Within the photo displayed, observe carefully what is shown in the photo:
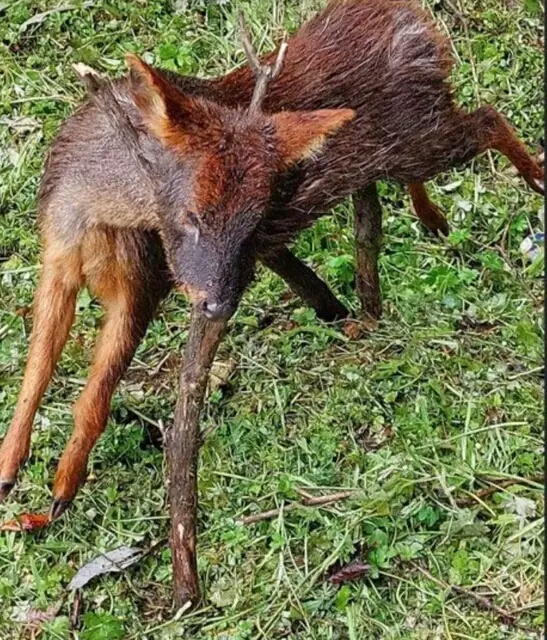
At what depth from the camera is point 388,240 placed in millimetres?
5500

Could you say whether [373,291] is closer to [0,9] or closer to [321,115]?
[321,115]

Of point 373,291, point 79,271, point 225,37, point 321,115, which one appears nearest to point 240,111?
point 321,115

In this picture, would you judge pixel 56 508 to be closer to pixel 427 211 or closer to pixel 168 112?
pixel 168 112

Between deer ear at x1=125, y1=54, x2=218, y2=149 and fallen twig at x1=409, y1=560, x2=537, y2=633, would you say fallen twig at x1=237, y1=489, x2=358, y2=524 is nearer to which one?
fallen twig at x1=409, y1=560, x2=537, y2=633

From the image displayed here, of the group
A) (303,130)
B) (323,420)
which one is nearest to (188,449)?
(323,420)

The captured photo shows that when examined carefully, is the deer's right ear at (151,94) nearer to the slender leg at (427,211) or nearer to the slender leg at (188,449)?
the slender leg at (188,449)

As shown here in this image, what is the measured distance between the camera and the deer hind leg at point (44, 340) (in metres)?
4.18

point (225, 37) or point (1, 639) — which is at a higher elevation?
point (225, 37)

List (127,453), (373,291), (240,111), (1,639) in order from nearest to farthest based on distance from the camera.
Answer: (240,111) < (1,639) < (127,453) < (373,291)

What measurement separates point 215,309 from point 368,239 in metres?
1.48

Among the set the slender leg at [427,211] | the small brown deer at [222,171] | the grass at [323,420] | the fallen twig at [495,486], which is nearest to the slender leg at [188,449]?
the small brown deer at [222,171]

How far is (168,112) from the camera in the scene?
346 cm

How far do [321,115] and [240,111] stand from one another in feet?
0.82

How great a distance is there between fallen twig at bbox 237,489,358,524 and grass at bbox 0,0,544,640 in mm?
27
